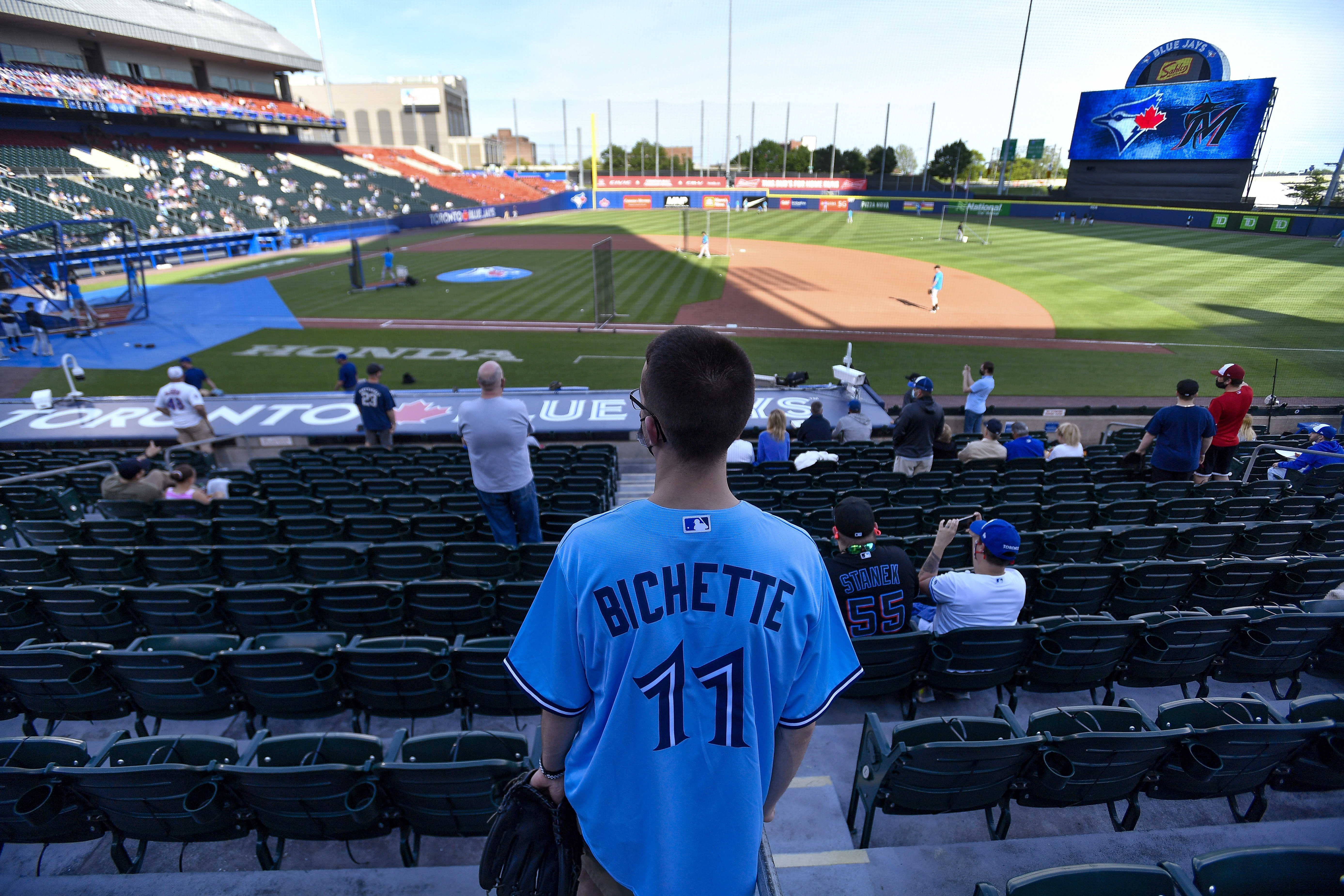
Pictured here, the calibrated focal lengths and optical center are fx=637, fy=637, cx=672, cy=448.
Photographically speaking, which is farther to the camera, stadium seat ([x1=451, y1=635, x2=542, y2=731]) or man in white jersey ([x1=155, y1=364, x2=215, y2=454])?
man in white jersey ([x1=155, y1=364, x2=215, y2=454])

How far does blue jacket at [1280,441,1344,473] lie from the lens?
880 centimetres

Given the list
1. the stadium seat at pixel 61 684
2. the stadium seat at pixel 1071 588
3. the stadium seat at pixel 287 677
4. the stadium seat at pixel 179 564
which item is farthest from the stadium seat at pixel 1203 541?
the stadium seat at pixel 179 564

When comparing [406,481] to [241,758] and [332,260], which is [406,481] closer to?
[241,758]

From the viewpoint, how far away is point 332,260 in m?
38.5

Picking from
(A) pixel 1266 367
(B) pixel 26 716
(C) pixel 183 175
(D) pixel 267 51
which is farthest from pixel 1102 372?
(D) pixel 267 51

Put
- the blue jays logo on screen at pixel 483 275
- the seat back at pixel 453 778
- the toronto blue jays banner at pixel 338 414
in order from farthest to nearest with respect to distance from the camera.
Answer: the blue jays logo on screen at pixel 483 275 → the toronto blue jays banner at pixel 338 414 → the seat back at pixel 453 778

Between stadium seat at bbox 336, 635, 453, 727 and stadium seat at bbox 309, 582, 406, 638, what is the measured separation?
75 centimetres

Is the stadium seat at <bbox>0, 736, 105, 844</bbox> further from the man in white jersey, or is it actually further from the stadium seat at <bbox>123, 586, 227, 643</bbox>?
the man in white jersey

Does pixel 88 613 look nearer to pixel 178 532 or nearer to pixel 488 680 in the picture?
pixel 178 532

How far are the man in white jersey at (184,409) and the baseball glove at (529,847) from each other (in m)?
12.5

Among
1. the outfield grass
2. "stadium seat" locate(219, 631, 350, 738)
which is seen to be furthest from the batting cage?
"stadium seat" locate(219, 631, 350, 738)

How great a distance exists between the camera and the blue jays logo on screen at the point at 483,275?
31375 millimetres

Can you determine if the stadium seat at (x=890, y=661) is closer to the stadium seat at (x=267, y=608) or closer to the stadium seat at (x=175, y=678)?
the stadium seat at (x=175, y=678)

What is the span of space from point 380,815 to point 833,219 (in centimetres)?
6227
